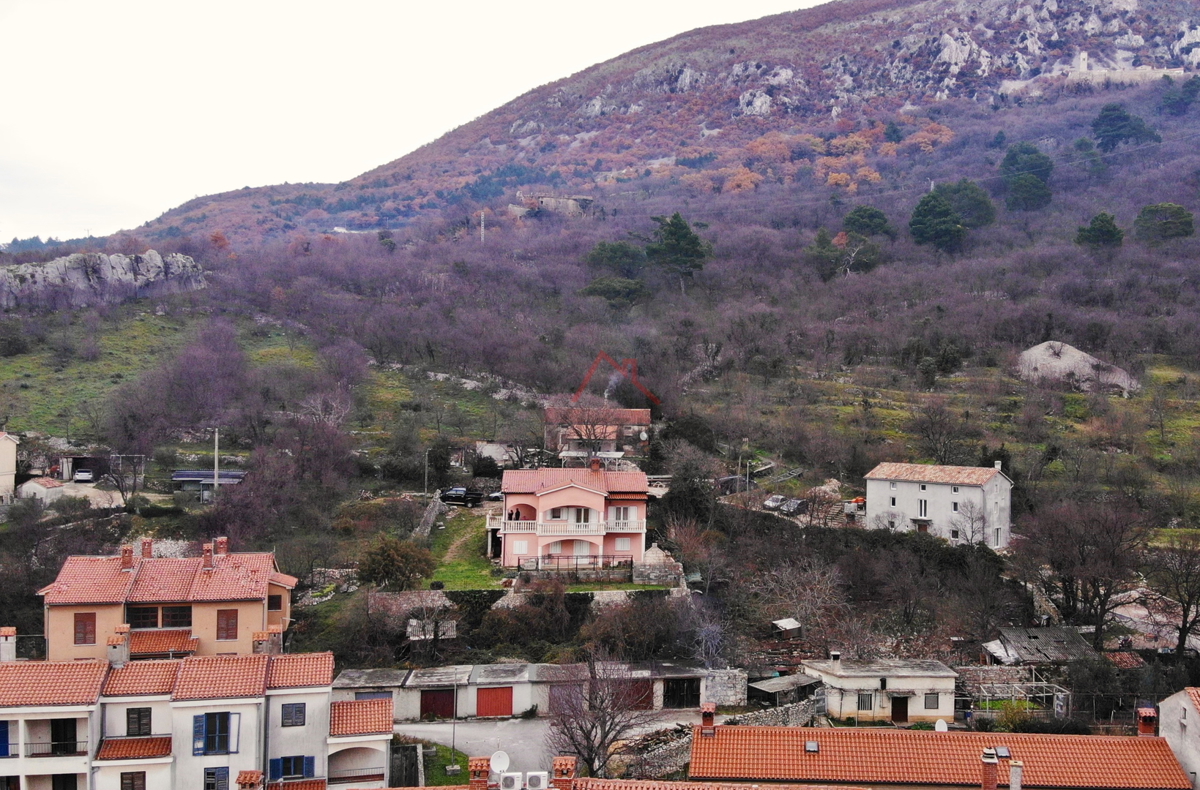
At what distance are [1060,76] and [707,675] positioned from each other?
103 metres

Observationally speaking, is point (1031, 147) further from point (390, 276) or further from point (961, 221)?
point (390, 276)

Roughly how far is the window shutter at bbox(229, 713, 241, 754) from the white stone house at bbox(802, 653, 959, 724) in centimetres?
1256

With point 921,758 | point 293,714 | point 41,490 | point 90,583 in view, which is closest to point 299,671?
point 293,714

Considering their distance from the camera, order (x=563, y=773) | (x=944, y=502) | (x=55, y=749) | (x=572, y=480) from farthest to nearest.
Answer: (x=944, y=502) < (x=572, y=480) < (x=55, y=749) < (x=563, y=773)

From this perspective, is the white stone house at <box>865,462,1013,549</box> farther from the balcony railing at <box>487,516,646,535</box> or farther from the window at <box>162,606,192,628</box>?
the window at <box>162,606,192,628</box>

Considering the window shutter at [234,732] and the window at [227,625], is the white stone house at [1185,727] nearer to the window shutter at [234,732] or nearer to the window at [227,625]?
the window shutter at [234,732]

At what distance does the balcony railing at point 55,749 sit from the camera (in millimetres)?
18844

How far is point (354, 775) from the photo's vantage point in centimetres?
2033

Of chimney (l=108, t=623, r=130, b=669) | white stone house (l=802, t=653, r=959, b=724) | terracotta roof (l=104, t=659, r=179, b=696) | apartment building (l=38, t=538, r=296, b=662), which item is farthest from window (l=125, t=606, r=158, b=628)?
white stone house (l=802, t=653, r=959, b=724)


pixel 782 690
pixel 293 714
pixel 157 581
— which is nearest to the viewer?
pixel 293 714

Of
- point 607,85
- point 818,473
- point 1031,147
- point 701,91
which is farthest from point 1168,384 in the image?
point 607,85

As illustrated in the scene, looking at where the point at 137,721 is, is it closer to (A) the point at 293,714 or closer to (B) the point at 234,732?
(B) the point at 234,732

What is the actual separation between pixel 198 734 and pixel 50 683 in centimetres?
270

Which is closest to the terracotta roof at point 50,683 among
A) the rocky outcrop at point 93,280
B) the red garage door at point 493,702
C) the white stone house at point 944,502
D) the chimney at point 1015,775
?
the red garage door at point 493,702
